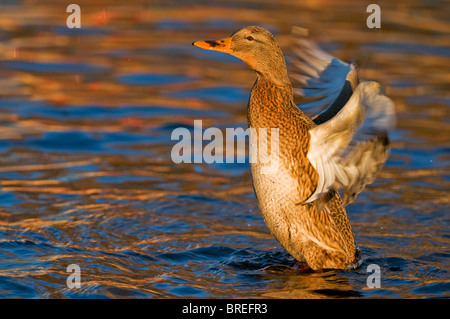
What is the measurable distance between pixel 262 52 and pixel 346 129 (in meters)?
1.01

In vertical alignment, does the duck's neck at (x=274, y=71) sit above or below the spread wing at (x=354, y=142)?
above

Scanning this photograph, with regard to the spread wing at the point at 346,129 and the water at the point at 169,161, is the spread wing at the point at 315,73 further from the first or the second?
the water at the point at 169,161

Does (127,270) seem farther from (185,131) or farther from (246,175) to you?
(185,131)

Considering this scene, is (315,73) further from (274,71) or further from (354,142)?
(354,142)

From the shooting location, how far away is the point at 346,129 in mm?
5102

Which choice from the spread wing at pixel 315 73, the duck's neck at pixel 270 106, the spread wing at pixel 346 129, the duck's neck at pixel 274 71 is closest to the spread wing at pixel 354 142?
the spread wing at pixel 346 129

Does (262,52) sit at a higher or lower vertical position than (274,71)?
higher

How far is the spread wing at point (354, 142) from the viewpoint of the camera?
4871 millimetres

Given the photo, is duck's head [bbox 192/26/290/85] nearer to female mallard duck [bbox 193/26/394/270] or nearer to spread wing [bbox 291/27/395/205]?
female mallard duck [bbox 193/26/394/270]

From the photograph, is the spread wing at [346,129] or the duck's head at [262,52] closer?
the spread wing at [346,129]

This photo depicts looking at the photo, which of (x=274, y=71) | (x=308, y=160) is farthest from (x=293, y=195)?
(x=274, y=71)

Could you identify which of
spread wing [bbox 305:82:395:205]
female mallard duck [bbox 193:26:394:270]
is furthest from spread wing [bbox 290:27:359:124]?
spread wing [bbox 305:82:395:205]

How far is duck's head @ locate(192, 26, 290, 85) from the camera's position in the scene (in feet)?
18.9

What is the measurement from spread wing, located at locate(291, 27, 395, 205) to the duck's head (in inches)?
21.1
